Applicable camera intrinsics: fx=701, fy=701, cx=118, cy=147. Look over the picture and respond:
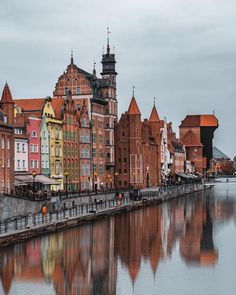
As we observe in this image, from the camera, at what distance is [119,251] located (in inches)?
1864

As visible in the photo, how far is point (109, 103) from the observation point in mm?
106188

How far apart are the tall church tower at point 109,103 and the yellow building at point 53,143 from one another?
2000 cm

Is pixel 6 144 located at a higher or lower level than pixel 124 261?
higher

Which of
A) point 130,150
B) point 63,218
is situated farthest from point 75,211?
point 130,150

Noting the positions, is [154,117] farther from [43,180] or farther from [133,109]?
[43,180]

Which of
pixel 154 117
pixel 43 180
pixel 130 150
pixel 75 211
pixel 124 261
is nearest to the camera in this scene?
pixel 124 261

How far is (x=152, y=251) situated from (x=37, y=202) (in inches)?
760

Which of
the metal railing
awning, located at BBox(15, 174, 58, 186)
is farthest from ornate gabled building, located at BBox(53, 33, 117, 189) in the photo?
awning, located at BBox(15, 174, 58, 186)

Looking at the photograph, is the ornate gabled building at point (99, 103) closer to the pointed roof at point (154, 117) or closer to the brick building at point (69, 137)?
the brick building at point (69, 137)

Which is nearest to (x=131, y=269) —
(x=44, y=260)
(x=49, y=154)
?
(x=44, y=260)

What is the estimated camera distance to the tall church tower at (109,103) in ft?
347

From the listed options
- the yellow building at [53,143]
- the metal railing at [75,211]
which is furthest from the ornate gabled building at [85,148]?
the yellow building at [53,143]

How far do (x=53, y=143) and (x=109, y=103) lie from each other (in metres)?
23.0

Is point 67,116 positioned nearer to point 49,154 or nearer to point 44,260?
point 49,154
